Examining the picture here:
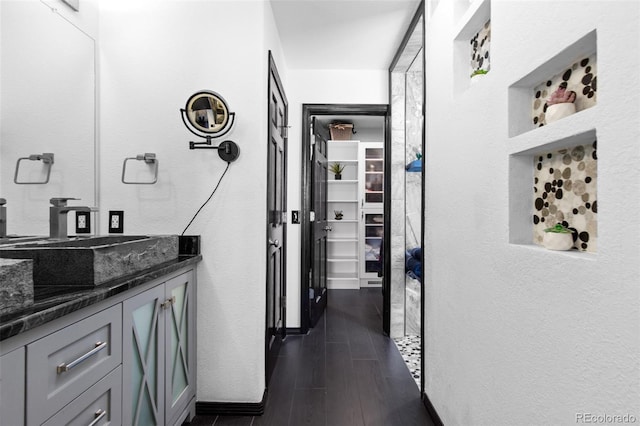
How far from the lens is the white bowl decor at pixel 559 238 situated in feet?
3.22

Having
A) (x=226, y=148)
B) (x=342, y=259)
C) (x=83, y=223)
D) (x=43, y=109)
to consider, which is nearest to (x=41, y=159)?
(x=43, y=109)

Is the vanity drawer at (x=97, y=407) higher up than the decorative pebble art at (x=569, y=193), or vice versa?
the decorative pebble art at (x=569, y=193)

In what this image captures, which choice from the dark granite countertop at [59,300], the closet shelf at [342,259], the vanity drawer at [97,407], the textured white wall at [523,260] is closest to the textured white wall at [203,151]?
the dark granite countertop at [59,300]

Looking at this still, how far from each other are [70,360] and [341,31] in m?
2.63

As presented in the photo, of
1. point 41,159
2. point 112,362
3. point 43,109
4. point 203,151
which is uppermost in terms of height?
point 43,109

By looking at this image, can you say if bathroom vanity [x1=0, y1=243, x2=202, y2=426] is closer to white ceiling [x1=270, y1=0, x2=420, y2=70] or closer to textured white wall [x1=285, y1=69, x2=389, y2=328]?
textured white wall [x1=285, y1=69, x2=389, y2=328]

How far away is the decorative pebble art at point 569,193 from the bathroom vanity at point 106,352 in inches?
57.0

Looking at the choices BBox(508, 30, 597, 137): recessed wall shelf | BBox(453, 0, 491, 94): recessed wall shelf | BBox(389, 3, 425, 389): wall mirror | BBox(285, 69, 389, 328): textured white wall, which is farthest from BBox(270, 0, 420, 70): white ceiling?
BBox(508, 30, 597, 137): recessed wall shelf

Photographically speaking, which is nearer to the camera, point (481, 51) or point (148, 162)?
point (481, 51)

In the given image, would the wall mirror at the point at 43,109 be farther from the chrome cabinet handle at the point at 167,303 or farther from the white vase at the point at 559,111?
the white vase at the point at 559,111

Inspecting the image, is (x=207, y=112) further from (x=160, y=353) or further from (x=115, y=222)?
(x=160, y=353)

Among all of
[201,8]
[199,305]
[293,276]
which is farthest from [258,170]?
[293,276]

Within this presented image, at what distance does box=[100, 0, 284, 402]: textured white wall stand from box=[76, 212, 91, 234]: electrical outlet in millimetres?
89

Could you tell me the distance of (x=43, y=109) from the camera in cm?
162
